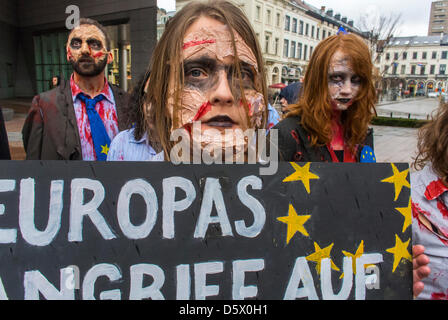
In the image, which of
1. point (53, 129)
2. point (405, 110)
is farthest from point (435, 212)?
point (405, 110)

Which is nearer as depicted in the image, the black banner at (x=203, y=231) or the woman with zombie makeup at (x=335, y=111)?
the black banner at (x=203, y=231)

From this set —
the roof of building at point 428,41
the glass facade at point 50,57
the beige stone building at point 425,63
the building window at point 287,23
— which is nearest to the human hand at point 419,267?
the glass facade at point 50,57

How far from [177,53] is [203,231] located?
2.09 ft

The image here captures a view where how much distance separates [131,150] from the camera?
5.22 feet

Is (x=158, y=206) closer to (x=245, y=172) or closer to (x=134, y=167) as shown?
(x=134, y=167)

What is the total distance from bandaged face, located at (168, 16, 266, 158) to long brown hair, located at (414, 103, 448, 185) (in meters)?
0.93

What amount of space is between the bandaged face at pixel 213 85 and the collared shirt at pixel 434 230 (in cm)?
89

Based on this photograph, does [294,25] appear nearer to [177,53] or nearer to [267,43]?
[267,43]

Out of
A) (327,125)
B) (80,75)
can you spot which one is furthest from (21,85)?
(327,125)

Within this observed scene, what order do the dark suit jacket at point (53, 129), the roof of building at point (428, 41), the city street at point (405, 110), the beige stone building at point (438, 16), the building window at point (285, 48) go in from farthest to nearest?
the beige stone building at point (438, 16)
the roof of building at point (428, 41)
the building window at point (285, 48)
the city street at point (405, 110)
the dark suit jacket at point (53, 129)

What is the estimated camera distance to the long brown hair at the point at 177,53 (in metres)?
1.18

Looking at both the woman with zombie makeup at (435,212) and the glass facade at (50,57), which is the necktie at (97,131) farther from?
the glass facade at (50,57)

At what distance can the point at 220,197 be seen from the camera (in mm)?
1045
